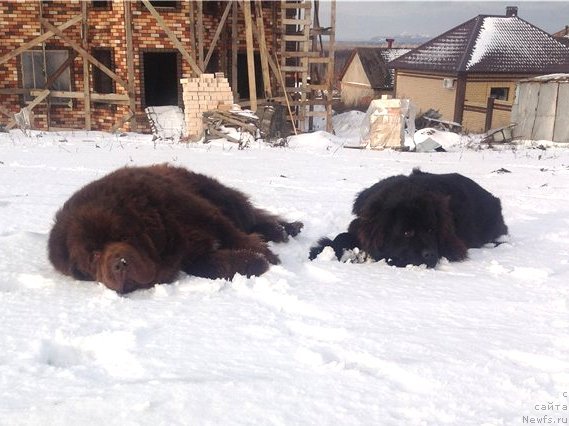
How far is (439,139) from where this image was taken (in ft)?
48.3

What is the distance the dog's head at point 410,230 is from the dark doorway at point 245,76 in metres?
13.9

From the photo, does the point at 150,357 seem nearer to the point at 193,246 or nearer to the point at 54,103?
the point at 193,246

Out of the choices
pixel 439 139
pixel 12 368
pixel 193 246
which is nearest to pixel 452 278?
pixel 193 246

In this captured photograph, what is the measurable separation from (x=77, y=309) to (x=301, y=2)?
15198 millimetres

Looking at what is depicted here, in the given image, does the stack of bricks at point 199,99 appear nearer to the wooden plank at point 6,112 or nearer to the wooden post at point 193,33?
the wooden post at point 193,33

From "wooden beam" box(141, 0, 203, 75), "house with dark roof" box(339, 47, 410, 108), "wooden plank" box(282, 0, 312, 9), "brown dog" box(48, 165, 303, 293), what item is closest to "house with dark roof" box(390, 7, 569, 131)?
"wooden plank" box(282, 0, 312, 9)

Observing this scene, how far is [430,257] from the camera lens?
354 centimetres

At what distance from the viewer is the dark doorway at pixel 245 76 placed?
56.4 ft

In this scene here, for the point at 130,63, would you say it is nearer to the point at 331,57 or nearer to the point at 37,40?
the point at 37,40

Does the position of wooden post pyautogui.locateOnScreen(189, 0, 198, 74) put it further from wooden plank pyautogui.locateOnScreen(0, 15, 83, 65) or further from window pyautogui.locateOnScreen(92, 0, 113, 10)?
wooden plank pyautogui.locateOnScreen(0, 15, 83, 65)

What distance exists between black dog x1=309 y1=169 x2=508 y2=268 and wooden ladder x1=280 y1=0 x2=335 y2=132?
1201cm

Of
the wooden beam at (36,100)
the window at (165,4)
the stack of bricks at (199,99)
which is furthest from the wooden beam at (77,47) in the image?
the stack of bricks at (199,99)

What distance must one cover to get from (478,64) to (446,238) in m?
22.7

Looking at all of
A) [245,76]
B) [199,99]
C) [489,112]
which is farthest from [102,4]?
[489,112]
